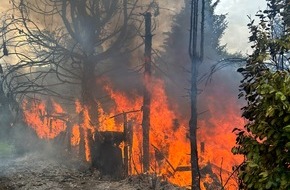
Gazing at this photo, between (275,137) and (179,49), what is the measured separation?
20.0 meters

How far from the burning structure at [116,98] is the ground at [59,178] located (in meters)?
0.68

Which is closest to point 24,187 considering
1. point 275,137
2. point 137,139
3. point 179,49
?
point 137,139

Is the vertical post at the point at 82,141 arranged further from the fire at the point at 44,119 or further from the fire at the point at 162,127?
the fire at the point at 44,119

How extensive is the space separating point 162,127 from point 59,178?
758 cm

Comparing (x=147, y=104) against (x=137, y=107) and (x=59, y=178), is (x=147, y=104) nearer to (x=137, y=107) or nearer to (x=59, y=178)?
(x=137, y=107)

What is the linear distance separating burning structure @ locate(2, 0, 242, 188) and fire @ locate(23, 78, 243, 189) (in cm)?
5

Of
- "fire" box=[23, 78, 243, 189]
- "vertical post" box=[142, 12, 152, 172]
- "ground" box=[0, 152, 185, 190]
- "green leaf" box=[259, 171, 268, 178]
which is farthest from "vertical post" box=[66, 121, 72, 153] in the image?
"green leaf" box=[259, 171, 268, 178]

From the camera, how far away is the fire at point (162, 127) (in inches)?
619

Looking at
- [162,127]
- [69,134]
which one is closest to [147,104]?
[162,127]

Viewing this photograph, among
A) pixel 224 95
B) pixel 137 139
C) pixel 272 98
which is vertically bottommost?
pixel 137 139

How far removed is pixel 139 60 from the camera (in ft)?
64.4

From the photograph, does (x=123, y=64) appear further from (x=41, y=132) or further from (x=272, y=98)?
(x=272, y=98)

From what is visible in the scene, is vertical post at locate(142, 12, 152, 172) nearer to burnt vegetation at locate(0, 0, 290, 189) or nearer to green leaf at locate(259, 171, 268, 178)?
burnt vegetation at locate(0, 0, 290, 189)

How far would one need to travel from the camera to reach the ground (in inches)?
408
